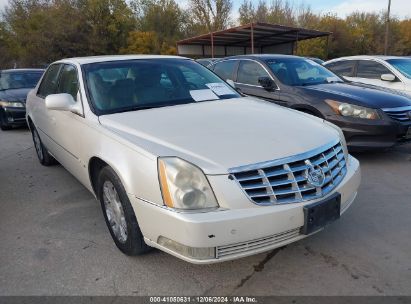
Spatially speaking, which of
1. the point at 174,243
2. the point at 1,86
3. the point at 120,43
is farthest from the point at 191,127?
the point at 120,43

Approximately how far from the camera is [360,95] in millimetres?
5086

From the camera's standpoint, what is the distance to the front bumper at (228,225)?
2.11 m

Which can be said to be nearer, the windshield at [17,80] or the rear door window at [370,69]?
the rear door window at [370,69]

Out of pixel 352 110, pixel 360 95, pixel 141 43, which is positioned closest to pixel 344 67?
pixel 360 95

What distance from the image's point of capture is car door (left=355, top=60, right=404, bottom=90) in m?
7.07

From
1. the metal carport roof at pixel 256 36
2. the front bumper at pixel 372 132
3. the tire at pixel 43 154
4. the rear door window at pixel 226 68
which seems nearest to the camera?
the front bumper at pixel 372 132

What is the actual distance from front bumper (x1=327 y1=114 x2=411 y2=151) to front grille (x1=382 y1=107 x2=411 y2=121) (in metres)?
0.08

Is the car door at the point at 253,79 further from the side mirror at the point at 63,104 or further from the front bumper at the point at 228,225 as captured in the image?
the front bumper at the point at 228,225

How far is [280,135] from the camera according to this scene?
258 centimetres

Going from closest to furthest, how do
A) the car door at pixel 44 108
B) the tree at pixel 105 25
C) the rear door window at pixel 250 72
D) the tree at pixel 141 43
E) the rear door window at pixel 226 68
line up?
the car door at pixel 44 108, the rear door window at pixel 250 72, the rear door window at pixel 226 68, the tree at pixel 105 25, the tree at pixel 141 43

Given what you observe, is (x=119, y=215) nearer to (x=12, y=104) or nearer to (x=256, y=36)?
(x=12, y=104)

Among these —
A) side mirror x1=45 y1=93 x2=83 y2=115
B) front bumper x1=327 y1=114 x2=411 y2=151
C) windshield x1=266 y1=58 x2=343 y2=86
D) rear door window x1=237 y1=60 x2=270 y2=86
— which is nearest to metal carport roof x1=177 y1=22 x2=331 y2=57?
rear door window x1=237 y1=60 x2=270 y2=86

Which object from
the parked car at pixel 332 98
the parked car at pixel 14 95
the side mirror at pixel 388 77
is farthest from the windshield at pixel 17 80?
the side mirror at pixel 388 77

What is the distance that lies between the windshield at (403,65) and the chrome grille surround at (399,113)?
254cm
